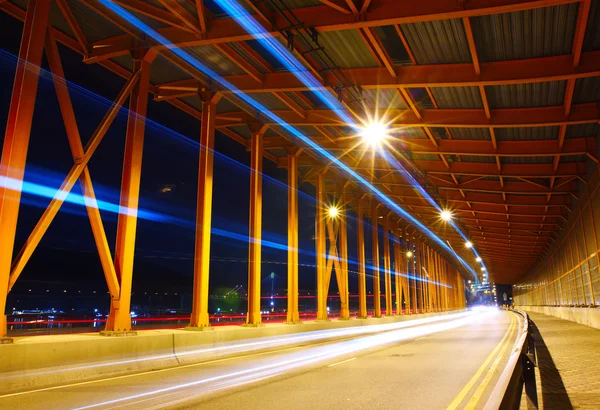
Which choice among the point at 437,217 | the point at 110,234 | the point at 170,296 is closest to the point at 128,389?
the point at 437,217

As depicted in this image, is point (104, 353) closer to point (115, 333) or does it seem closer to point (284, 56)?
point (115, 333)

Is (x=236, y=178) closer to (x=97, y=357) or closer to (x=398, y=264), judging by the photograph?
(x=398, y=264)

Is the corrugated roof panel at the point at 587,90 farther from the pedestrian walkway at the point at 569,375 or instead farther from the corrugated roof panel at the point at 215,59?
the corrugated roof panel at the point at 215,59

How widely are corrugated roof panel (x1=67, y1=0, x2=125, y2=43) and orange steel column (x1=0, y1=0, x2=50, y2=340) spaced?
80.3 inches

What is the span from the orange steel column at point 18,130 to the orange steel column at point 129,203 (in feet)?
8.86

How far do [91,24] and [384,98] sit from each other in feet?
32.4

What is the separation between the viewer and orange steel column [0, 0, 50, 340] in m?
8.74

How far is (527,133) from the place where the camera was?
19078mm

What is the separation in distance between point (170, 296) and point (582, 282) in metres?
70.2

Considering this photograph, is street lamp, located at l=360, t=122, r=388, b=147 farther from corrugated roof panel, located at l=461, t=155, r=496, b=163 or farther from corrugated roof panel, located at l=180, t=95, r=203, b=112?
corrugated roof panel, located at l=461, t=155, r=496, b=163

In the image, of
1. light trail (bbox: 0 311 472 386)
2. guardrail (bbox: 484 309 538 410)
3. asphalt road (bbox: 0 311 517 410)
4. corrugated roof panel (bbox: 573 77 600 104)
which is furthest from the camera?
corrugated roof panel (bbox: 573 77 600 104)

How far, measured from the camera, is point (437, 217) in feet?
124

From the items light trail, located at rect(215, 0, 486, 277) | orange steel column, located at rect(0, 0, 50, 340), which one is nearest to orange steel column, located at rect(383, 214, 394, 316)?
light trail, located at rect(215, 0, 486, 277)


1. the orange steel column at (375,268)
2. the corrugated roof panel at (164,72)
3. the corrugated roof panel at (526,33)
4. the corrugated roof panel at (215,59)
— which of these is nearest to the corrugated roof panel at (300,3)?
the corrugated roof panel at (215,59)
